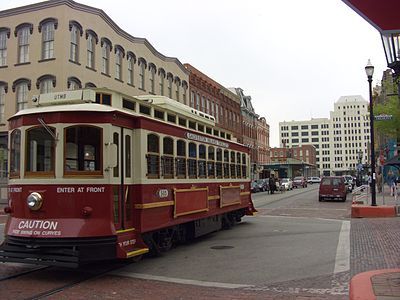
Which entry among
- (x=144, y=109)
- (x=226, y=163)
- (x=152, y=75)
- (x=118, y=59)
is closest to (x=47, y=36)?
(x=118, y=59)

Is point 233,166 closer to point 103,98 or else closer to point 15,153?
point 103,98

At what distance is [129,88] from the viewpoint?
112 ft

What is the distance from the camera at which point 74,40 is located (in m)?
28.8

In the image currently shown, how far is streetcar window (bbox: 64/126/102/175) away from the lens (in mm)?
8492

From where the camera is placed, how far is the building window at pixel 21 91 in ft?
96.5

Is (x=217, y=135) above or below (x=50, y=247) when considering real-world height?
above

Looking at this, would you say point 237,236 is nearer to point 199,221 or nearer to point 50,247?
point 199,221

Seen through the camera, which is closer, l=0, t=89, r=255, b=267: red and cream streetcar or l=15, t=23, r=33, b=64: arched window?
l=0, t=89, r=255, b=267: red and cream streetcar

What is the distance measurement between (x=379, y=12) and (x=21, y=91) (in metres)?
28.6

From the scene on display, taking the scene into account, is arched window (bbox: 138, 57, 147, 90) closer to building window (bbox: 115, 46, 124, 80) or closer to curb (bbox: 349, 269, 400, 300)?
building window (bbox: 115, 46, 124, 80)

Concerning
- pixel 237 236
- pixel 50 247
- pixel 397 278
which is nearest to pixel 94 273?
pixel 50 247

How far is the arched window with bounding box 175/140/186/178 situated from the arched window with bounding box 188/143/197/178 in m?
0.36

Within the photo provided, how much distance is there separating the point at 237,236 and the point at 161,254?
4087 mm

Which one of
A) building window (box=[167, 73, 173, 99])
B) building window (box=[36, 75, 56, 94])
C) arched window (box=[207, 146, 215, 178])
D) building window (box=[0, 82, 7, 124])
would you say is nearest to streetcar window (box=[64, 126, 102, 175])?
arched window (box=[207, 146, 215, 178])
